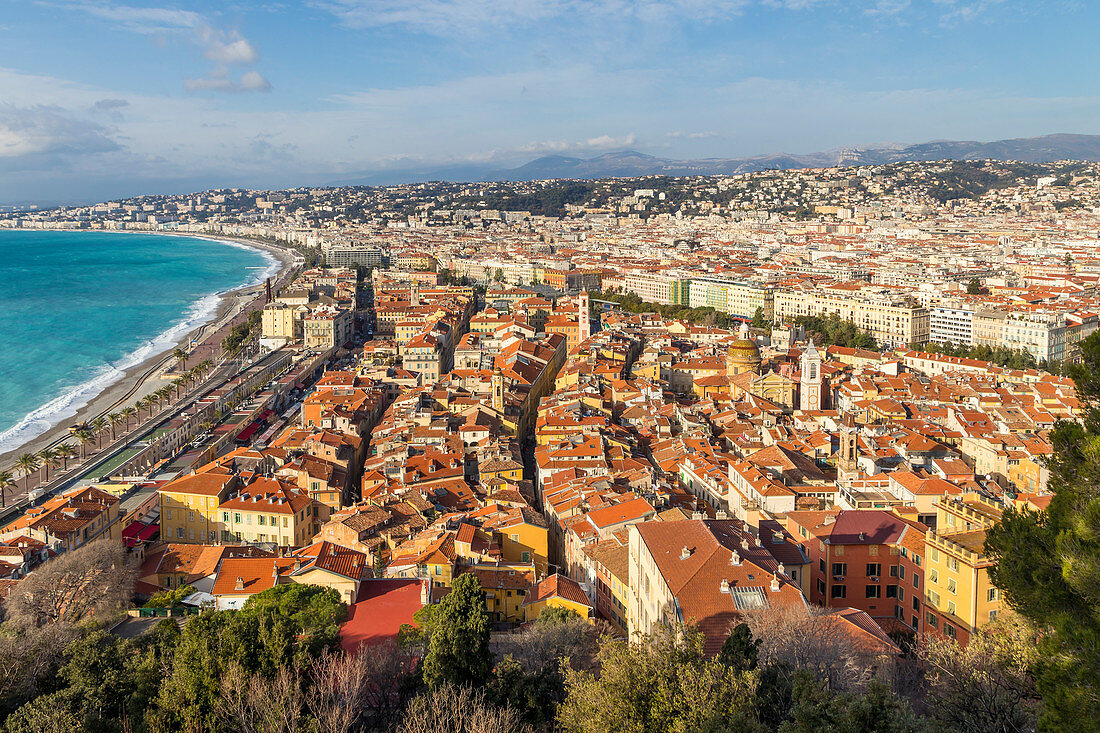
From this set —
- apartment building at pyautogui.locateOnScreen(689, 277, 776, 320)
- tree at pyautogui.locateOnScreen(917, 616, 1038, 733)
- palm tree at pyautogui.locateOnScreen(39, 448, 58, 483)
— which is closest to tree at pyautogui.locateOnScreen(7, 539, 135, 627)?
palm tree at pyautogui.locateOnScreen(39, 448, 58, 483)

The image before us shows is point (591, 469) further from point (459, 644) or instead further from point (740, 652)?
point (740, 652)

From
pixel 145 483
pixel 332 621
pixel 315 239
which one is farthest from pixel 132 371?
pixel 315 239

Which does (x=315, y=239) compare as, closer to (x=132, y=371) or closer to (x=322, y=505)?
(x=132, y=371)

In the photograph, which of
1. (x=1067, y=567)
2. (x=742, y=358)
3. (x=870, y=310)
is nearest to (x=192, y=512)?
(x=1067, y=567)

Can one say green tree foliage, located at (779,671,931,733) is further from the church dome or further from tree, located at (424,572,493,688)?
the church dome

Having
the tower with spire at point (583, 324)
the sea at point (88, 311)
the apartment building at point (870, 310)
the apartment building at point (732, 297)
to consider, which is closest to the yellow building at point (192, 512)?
the sea at point (88, 311)
